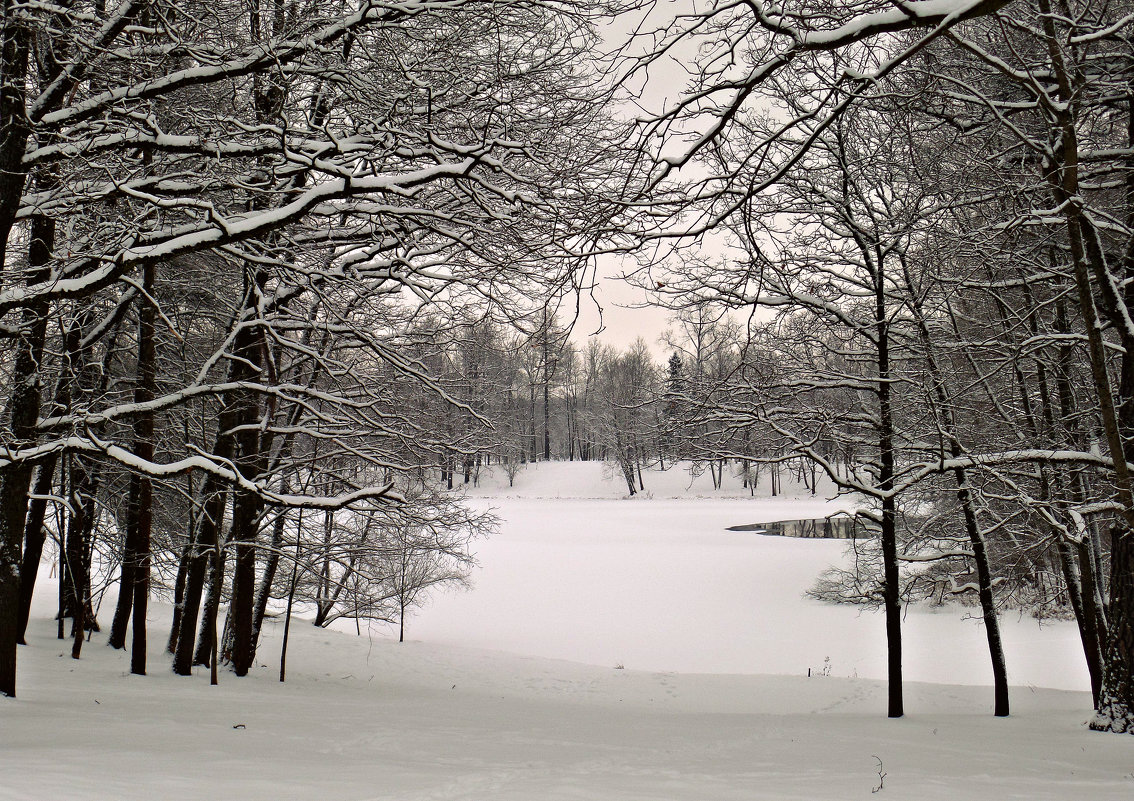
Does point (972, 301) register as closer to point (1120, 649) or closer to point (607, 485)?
point (1120, 649)

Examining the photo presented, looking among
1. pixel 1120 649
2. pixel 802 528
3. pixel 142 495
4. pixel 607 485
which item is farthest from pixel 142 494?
pixel 607 485

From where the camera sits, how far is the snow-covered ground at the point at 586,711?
534 centimetres

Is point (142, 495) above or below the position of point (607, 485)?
below

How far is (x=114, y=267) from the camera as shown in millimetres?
5703

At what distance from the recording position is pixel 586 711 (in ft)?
33.4

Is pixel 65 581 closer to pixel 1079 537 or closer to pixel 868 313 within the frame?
pixel 868 313

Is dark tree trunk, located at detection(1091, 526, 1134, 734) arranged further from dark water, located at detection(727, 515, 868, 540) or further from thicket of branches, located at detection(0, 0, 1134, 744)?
dark water, located at detection(727, 515, 868, 540)

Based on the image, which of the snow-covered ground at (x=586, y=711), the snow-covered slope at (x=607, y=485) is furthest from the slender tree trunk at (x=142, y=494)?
the snow-covered slope at (x=607, y=485)

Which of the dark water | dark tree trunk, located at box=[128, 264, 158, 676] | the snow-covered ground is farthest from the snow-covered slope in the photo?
dark tree trunk, located at box=[128, 264, 158, 676]

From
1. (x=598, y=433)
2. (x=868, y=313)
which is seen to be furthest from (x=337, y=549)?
(x=598, y=433)

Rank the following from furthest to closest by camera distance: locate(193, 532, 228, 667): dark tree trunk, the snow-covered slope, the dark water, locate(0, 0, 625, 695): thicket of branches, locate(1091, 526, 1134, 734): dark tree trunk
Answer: the snow-covered slope < the dark water < locate(193, 532, 228, 667): dark tree trunk < locate(1091, 526, 1134, 734): dark tree trunk < locate(0, 0, 625, 695): thicket of branches

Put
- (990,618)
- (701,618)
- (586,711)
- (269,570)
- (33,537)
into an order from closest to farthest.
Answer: (586,711) < (990,618) < (33,537) < (269,570) < (701,618)

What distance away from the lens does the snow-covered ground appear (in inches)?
210

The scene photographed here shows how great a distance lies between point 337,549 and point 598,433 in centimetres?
5683
